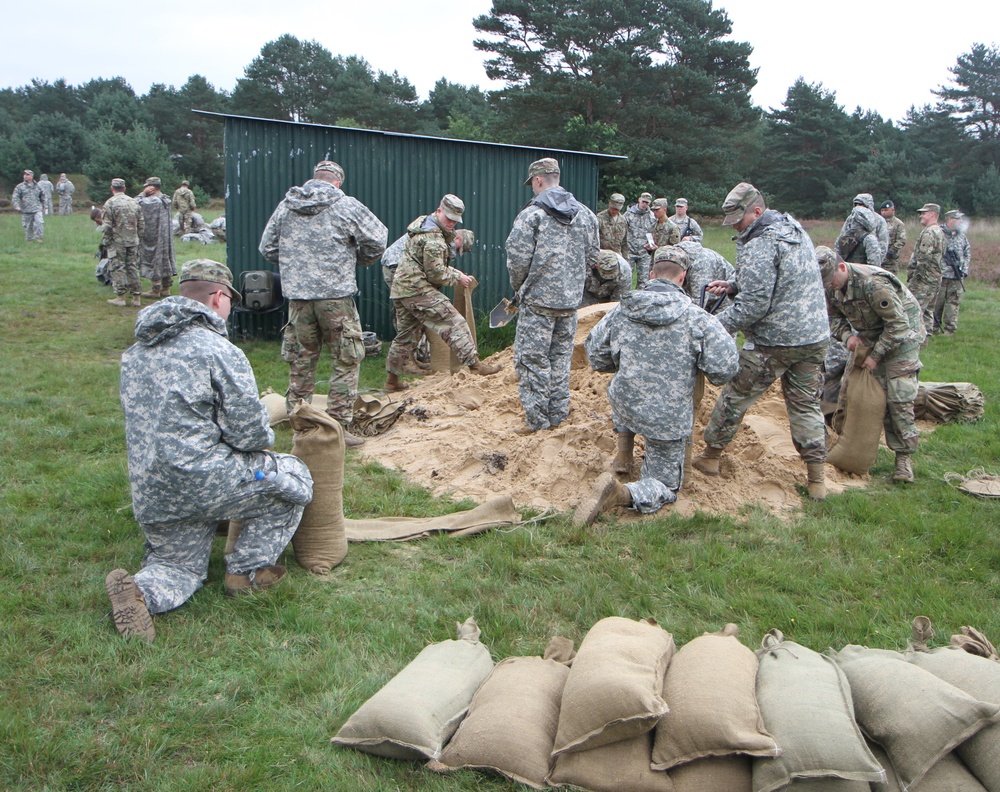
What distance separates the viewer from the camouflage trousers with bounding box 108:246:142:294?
44.3 feet

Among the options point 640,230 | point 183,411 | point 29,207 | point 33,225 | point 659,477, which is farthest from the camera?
point 33,225

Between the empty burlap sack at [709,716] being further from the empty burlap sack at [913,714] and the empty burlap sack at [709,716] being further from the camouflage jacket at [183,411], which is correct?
the camouflage jacket at [183,411]

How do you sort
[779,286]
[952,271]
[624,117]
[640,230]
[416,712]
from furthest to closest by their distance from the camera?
1. [624,117]
2. [640,230]
3. [952,271]
4. [779,286]
5. [416,712]

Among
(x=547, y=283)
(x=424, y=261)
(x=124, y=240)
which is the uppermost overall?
(x=124, y=240)

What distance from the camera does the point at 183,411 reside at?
3791 millimetres

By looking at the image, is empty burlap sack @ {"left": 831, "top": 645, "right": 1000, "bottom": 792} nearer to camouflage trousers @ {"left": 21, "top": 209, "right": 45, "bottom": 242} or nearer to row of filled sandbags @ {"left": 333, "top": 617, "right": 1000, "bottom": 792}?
row of filled sandbags @ {"left": 333, "top": 617, "right": 1000, "bottom": 792}

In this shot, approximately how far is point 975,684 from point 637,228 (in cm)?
1268

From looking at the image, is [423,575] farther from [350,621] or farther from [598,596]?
[598,596]

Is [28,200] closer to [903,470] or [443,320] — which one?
[443,320]

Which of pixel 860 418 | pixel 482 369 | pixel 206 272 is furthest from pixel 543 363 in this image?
pixel 206 272

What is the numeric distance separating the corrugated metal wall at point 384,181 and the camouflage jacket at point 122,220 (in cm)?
Result: 401

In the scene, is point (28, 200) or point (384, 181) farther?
point (28, 200)

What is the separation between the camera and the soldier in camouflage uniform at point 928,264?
12562 mm

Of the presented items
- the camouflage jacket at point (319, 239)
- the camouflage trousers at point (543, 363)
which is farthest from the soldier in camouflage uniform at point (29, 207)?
the camouflage trousers at point (543, 363)
